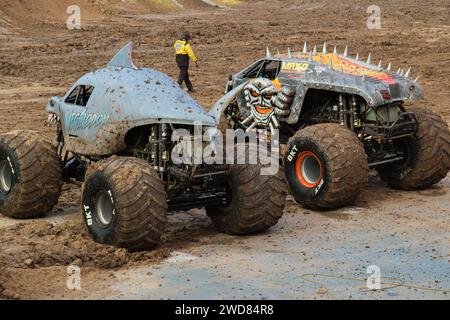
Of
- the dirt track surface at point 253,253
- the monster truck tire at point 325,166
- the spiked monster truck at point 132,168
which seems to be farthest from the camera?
the monster truck tire at point 325,166

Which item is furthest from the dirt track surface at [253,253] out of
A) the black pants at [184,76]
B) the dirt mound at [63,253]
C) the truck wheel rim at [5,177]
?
the black pants at [184,76]

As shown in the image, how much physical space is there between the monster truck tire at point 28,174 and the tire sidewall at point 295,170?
3106 millimetres

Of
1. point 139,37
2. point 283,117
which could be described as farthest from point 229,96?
point 139,37

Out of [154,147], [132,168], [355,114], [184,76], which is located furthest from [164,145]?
[184,76]

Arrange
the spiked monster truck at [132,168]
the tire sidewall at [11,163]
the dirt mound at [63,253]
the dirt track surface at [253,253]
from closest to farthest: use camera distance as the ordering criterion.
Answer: the dirt track surface at [253,253] → the dirt mound at [63,253] → the spiked monster truck at [132,168] → the tire sidewall at [11,163]

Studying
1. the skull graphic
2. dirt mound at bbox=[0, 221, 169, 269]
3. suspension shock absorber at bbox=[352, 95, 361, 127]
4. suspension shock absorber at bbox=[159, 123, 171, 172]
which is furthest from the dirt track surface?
the skull graphic

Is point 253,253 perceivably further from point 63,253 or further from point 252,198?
point 63,253

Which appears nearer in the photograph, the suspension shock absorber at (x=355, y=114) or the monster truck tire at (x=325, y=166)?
the monster truck tire at (x=325, y=166)

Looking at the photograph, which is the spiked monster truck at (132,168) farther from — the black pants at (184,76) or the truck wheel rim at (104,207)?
the black pants at (184,76)

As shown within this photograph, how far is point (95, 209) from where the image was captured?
9.47m

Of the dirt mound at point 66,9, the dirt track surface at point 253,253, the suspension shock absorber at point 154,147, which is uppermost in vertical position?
the dirt mound at point 66,9

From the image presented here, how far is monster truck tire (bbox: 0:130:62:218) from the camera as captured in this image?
1048 centimetres

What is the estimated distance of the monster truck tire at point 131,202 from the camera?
8.88m

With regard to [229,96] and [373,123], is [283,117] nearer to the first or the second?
[373,123]
